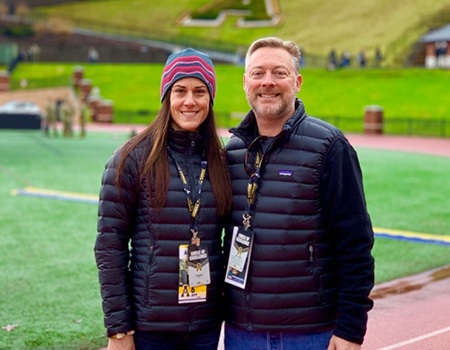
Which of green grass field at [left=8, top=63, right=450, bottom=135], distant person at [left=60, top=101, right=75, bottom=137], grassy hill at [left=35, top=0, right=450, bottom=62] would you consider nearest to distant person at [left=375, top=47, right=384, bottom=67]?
grassy hill at [left=35, top=0, right=450, bottom=62]

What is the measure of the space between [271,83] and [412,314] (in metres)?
4.77

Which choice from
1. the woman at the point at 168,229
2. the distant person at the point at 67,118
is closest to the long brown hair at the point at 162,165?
the woman at the point at 168,229

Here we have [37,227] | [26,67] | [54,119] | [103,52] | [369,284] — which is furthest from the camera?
[103,52]

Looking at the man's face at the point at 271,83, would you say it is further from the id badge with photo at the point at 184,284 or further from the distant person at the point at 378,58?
the distant person at the point at 378,58

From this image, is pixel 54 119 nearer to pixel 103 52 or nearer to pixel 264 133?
pixel 264 133

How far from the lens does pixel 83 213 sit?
14539 mm

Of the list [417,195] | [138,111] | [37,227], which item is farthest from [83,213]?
[138,111]

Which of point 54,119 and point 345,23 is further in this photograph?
point 345,23

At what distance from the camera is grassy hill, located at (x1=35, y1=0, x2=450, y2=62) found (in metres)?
61.6

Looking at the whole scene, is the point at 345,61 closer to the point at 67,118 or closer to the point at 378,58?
the point at 378,58

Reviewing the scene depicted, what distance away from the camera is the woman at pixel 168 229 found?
446 centimetres

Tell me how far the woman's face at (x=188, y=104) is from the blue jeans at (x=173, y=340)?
1.01m

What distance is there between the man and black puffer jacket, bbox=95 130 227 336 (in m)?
0.15

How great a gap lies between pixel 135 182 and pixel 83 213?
1020cm
